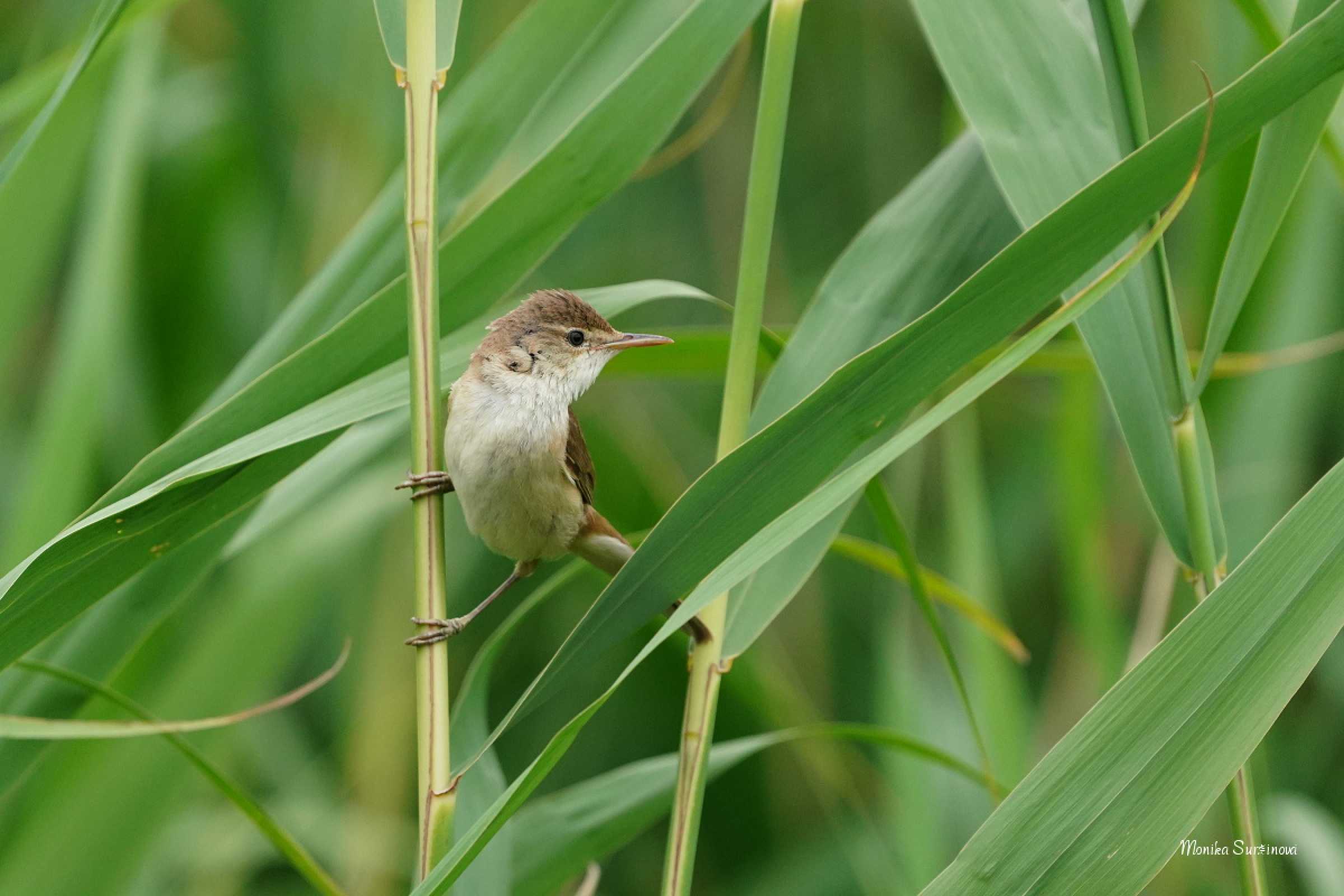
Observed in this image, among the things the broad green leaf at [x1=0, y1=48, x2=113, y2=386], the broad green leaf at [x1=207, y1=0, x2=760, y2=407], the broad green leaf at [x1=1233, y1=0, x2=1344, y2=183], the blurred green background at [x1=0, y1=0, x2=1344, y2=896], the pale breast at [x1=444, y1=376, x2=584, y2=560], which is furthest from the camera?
the blurred green background at [x1=0, y1=0, x2=1344, y2=896]

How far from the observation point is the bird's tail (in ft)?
6.52

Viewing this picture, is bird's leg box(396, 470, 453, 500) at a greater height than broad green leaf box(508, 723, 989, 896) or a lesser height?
greater

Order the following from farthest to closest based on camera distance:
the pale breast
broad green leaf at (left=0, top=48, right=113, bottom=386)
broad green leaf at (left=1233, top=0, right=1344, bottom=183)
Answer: the pale breast, broad green leaf at (left=0, top=48, right=113, bottom=386), broad green leaf at (left=1233, top=0, right=1344, bottom=183)

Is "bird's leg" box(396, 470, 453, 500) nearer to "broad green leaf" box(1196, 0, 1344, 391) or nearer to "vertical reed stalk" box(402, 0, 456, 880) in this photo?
"vertical reed stalk" box(402, 0, 456, 880)

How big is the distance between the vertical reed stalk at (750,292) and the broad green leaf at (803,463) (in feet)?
0.68

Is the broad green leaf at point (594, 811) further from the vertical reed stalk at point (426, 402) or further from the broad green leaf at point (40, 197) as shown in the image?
the broad green leaf at point (40, 197)

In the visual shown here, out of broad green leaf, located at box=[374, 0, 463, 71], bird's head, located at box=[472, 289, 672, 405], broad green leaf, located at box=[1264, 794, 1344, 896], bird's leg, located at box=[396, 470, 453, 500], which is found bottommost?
broad green leaf, located at box=[1264, 794, 1344, 896]

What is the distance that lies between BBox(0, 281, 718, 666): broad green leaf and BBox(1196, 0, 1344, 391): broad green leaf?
92 cm

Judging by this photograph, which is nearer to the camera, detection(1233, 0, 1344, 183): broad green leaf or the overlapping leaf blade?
the overlapping leaf blade

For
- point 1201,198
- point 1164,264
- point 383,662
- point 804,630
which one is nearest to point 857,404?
point 1164,264

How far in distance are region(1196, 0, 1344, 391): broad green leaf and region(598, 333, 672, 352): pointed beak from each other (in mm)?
724

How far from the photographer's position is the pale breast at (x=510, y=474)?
1.82m

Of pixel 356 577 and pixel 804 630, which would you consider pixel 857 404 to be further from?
pixel 804 630

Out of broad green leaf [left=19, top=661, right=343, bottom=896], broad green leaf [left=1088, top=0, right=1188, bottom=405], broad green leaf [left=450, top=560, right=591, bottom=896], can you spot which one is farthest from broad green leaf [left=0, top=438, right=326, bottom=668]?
broad green leaf [left=1088, top=0, right=1188, bottom=405]
